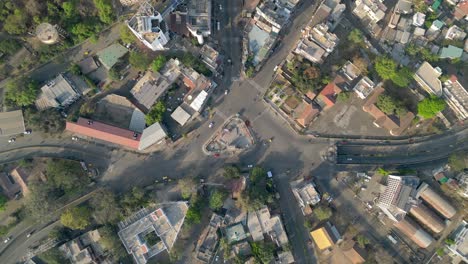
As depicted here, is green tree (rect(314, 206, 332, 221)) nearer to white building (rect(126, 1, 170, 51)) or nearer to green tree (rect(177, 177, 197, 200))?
green tree (rect(177, 177, 197, 200))

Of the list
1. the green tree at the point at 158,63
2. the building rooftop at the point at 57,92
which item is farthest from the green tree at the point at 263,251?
the building rooftop at the point at 57,92

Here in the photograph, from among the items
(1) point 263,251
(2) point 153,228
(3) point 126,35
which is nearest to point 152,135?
(2) point 153,228

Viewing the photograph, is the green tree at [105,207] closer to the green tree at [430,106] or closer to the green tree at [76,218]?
the green tree at [76,218]

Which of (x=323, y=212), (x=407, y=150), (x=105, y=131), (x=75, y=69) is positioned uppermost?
(x=407, y=150)

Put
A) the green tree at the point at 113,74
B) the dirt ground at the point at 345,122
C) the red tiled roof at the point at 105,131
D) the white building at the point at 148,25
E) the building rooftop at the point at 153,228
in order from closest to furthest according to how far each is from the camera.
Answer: the white building at the point at 148,25 → the building rooftop at the point at 153,228 → the red tiled roof at the point at 105,131 → the green tree at the point at 113,74 → the dirt ground at the point at 345,122

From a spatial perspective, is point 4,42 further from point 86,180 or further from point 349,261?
point 349,261

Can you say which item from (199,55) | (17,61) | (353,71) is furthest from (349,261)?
(17,61)

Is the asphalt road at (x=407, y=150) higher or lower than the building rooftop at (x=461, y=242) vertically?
higher

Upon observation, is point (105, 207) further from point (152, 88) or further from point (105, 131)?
point (152, 88)
